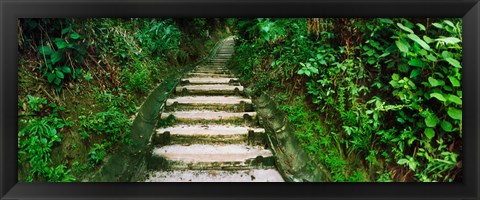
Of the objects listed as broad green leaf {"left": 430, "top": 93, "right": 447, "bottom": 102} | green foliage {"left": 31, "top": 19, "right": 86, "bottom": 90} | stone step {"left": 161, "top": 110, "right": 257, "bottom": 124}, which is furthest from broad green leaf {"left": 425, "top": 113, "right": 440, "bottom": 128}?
green foliage {"left": 31, "top": 19, "right": 86, "bottom": 90}

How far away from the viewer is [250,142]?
109 inches

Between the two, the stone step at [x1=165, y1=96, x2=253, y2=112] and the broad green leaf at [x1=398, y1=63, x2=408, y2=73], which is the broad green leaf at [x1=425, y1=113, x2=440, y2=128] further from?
the stone step at [x1=165, y1=96, x2=253, y2=112]

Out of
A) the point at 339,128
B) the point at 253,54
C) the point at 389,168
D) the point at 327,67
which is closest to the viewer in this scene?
the point at 389,168

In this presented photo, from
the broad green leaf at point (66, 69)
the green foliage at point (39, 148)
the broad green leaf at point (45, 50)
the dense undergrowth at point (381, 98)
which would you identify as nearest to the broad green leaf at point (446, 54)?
the dense undergrowth at point (381, 98)

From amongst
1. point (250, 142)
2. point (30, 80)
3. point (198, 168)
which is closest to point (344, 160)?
point (250, 142)

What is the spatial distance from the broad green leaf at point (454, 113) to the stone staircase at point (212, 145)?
1439 mm

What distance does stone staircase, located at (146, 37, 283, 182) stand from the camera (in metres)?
2.31

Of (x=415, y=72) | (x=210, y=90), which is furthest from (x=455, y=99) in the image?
(x=210, y=90)

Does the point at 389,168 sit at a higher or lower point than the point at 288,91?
lower

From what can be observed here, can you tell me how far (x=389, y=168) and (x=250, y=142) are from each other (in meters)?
1.36

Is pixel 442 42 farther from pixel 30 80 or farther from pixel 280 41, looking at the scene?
pixel 30 80

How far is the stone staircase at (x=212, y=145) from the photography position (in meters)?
2.31

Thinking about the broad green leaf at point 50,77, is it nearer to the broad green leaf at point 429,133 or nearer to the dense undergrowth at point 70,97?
the dense undergrowth at point 70,97
